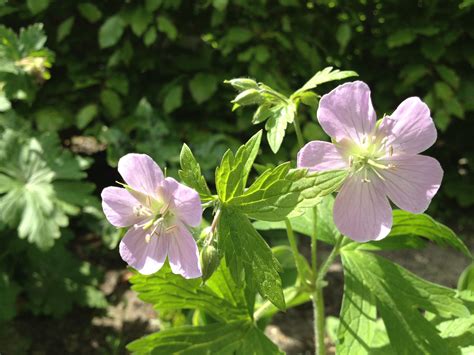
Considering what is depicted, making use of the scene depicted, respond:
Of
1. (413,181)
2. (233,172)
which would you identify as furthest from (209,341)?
(413,181)

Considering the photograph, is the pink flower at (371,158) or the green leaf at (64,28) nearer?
the pink flower at (371,158)

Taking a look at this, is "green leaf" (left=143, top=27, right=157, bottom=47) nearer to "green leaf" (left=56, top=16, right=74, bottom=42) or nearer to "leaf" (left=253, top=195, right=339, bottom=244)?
"green leaf" (left=56, top=16, right=74, bottom=42)

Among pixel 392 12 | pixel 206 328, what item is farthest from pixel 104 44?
pixel 206 328

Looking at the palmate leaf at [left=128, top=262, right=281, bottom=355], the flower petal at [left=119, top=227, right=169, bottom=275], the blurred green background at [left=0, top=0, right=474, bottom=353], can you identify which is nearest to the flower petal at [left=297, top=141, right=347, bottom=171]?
the flower petal at [left=119, top=227, right=169, bottom=275]

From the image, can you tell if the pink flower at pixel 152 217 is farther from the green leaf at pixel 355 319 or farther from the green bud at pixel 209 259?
the green leaf at pixel 355 319

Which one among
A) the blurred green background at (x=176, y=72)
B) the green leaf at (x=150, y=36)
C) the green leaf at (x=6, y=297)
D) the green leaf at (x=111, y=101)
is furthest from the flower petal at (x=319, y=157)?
the green leaf at (x=111, y=101)
